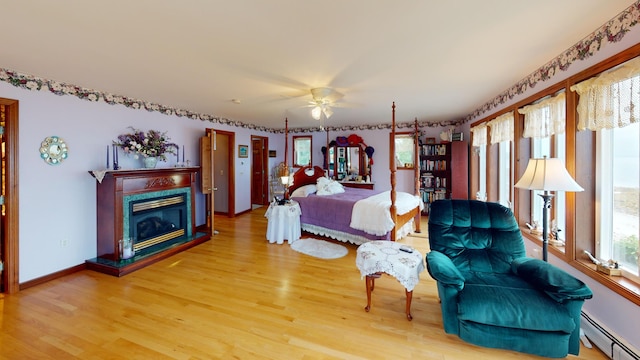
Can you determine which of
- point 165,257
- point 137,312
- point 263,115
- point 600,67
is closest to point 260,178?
point 263,115

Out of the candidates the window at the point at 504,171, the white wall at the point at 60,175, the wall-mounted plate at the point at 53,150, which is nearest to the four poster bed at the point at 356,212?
the window at the point at 504,171

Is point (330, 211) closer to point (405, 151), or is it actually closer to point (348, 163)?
point (348, 163)

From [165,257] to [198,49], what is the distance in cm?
288

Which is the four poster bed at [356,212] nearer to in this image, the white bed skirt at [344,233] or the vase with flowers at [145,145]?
the white bed skirt at [344,233]

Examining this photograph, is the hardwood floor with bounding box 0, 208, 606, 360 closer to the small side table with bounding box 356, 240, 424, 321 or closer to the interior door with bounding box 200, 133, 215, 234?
the small side table with bounding box 356, 240, 424, 321

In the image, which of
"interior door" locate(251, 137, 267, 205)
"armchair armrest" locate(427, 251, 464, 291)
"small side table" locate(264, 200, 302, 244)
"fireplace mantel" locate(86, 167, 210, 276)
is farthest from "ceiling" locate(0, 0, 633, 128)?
"interior door" locate(251, 137, 267, 205)

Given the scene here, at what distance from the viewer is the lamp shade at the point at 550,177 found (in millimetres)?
1965

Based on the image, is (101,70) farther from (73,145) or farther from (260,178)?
(260,178)

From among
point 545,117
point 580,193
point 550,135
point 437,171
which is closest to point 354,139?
point 437,171

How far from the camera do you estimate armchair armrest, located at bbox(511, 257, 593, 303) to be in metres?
1.65

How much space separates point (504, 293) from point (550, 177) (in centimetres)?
99

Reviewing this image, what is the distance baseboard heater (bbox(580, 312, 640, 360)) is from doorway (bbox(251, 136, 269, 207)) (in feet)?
21.9

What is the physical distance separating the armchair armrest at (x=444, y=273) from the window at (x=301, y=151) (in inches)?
224

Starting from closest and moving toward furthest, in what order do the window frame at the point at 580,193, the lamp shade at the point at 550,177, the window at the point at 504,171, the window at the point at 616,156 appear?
the window at the point at 616,156
the lamp shade at the point at 550,177
the window frame at the point at 580,193
the window at the point at 504,171
